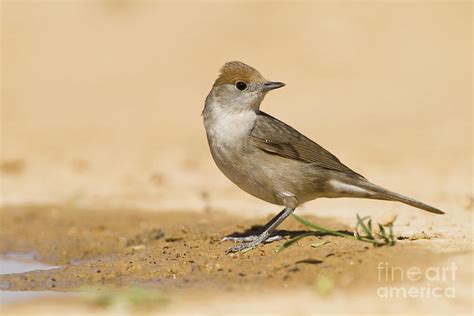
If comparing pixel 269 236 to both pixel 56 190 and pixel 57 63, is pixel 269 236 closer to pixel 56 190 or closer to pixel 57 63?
pixel 56 190

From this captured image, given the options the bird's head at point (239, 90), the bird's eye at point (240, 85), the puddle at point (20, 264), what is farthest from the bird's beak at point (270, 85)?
the puddle at point (20, 264)

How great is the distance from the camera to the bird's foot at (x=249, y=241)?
7.42 m

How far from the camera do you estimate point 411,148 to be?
13406 millimetres

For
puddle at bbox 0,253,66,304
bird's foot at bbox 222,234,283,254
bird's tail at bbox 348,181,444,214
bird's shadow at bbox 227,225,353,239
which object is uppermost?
bird's tail at bbox 348,181,444,214

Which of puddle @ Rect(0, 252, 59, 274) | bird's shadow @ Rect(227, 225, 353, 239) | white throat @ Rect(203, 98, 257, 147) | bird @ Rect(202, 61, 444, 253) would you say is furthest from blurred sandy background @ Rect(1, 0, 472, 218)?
white throat @ Rect(203, 98, 257, 147)

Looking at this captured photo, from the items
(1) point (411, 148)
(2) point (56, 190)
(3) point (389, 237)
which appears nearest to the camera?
(3) point (389, 237)

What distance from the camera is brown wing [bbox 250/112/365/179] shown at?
778 centimetres

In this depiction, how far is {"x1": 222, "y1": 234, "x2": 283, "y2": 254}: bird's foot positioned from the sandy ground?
140 millimetres

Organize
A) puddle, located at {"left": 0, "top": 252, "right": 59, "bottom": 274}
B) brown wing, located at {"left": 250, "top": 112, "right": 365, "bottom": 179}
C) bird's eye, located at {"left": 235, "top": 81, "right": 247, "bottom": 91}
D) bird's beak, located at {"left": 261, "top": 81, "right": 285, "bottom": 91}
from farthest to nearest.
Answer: puddle, located at {"left": 0, "top": 252, "right": 59, "bottom": 274} → bird's eye, located at {"left": 235, "top": 81, "right": 247, "bottom": 91} → bird's beak, located at {"left": 261, "top": 81, "right": 285, "bottom": 91} → brown wing, located at {"left": 250, "top": 112, "right": 365, "bottom": 179}

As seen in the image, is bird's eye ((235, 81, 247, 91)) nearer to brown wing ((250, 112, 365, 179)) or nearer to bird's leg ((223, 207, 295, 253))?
brown wing ((250, 112, 365, 179))

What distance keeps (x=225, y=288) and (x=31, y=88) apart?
13.5 meters

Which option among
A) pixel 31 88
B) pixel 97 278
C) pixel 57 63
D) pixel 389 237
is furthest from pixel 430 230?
pixel 57 63

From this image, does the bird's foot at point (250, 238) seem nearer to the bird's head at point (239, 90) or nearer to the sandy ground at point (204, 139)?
the sandy ground at point (204, 139)

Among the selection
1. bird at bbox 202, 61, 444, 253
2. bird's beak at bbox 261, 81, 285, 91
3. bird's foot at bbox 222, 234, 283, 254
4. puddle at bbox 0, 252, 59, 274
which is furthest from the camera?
puddle at bbox 0, 252, 59, 274
